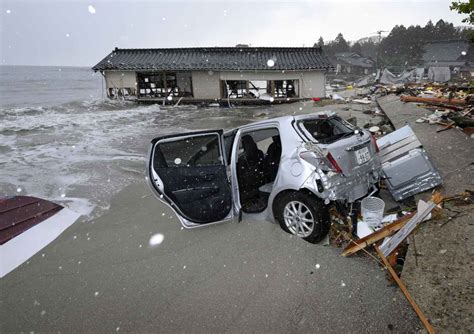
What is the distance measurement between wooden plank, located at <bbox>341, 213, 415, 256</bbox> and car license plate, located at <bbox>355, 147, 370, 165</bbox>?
33.3 inches

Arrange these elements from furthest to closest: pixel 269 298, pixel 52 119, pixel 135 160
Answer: pixel 52 119, pixel 135 160, pixel 269 298

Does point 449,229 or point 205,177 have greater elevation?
point 205,177

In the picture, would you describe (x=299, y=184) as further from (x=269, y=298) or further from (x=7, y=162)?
(x=7, y=162)

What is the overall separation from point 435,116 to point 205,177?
7.50 meters

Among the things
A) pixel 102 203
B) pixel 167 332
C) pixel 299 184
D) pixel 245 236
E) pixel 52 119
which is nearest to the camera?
pixel 167 332

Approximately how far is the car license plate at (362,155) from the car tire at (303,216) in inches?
31.4

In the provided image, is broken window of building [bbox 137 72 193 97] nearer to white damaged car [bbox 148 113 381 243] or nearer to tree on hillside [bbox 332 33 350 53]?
white damaged car [bbox 148 113 381 243]

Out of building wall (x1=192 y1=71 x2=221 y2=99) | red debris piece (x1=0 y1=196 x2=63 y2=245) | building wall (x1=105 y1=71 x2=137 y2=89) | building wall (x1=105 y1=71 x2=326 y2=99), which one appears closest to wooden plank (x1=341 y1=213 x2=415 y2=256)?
red debris piece (x1=0 y1=196 x2=63 y2=245)

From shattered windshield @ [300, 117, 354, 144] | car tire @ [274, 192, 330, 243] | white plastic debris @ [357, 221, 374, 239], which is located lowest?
white plastic debris @ [357, 221, 374, 239]

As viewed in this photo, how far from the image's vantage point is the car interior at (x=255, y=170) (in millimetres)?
4719

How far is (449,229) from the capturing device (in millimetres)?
3252

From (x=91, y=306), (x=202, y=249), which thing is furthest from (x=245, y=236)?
(x=91, y=306)

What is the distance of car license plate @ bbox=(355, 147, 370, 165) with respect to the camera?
3.88 m

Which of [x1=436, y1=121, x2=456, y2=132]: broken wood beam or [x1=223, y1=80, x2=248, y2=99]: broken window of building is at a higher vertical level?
[x1=223, y1=80, x2=248, y2=99]: broken window of building
